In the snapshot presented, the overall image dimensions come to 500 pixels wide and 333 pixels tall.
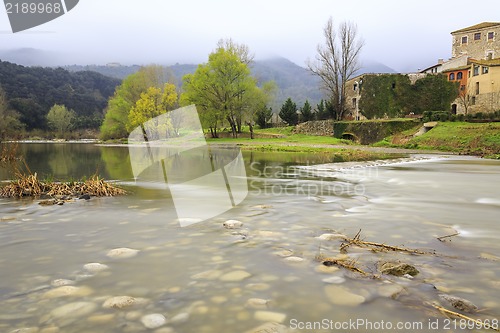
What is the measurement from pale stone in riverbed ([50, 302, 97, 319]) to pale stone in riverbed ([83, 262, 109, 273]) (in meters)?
0.87

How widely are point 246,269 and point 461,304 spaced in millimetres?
2223

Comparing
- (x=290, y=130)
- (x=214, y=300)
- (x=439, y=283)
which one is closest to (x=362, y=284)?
(x=439, y=283)

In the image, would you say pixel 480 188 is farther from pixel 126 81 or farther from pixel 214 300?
pixel 126 81

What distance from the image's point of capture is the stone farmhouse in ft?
154

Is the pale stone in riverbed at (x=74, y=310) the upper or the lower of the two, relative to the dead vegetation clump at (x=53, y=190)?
lower

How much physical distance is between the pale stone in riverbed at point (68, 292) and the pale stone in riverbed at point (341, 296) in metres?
2.45

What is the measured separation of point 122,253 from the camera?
191 inches

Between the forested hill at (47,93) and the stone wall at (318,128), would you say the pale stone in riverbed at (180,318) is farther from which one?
the forested hill at (47,93)

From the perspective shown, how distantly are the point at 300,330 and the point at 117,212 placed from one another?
5819 millimetres

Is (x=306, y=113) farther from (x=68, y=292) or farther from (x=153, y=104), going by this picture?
(x=68, y=292)

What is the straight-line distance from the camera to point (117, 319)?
3.11 meters

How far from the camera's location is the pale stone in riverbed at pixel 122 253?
15.6 ft

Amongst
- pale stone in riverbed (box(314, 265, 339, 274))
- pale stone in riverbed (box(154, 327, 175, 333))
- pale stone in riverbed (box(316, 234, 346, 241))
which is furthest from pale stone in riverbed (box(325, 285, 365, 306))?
pale stone in riverbed (box(316, 234, 346, 241))

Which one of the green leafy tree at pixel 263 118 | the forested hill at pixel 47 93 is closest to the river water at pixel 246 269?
the green leafy tree at pixel 263 118
